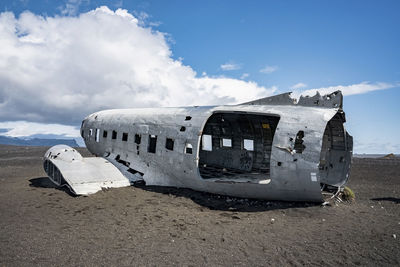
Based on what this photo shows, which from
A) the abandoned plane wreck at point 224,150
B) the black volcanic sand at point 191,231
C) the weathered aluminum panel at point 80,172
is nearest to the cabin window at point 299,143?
the abandoned plane wreck at point 224,150

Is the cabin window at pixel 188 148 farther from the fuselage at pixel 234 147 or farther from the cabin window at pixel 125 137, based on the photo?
the cabin window at pixel 125 137

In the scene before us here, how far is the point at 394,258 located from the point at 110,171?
43.5 ft

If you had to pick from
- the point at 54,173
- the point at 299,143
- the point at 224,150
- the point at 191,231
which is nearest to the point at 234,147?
the point at 224,150

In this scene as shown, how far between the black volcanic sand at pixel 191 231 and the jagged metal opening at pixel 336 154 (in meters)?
1.49

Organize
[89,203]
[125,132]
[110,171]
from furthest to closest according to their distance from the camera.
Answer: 1. [125,132]
2. [110,171]
3. [89,203]

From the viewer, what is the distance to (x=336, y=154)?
13.2 meters

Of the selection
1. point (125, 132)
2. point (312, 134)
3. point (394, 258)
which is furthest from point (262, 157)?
point (394, 258)

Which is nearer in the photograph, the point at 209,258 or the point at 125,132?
the point at 209,258

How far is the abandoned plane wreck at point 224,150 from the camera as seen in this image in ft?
33.7

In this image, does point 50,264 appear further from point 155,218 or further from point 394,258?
point 394,258

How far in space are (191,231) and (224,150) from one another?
430 inches

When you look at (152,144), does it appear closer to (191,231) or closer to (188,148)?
(188,148)

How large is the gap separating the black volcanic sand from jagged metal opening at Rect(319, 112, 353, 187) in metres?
1.49

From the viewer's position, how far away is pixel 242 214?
33.9 ft
